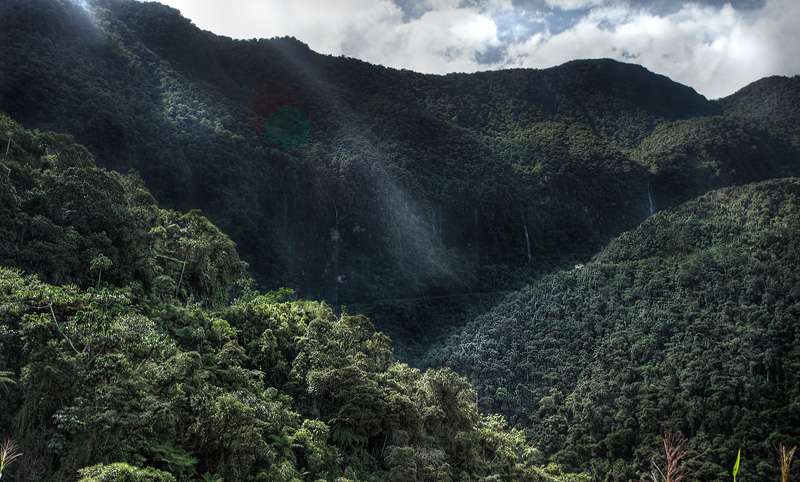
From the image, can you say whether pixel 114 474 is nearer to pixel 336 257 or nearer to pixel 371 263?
pixel 336 257

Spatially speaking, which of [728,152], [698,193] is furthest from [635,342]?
[728,152]

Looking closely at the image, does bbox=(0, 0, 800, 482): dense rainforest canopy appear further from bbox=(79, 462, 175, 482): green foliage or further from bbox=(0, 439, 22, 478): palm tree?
bbox=(0, 439, 22, 478): palm tree

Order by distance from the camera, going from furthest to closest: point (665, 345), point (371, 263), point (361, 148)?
point (361, 148) → point (371, 263) → point (665, 345)

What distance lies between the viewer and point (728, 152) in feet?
390

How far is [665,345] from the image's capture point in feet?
180

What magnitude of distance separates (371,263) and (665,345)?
54.1m

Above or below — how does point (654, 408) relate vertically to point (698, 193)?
below

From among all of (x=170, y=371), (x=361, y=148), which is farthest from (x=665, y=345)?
(x=361, y=148)

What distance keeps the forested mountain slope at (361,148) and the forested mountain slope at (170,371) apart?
44258 millimetres

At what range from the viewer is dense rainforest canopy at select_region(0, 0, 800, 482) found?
521 inches

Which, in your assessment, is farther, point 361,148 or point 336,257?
point 361,148

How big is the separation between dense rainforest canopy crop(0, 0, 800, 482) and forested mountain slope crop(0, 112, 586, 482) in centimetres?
10

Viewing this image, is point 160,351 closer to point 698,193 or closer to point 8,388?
point 8,388

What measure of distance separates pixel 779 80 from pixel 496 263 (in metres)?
110
